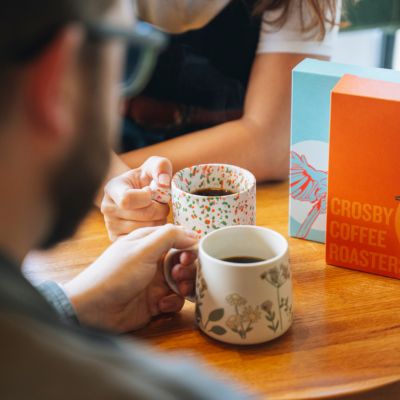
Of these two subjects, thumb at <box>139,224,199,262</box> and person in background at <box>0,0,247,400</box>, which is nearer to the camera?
person in background at <box>0,0,247,400</box>

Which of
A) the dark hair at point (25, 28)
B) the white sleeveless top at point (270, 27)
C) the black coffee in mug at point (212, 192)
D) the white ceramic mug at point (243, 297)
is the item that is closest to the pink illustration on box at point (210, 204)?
the black coffee in mug at point (212, 192)

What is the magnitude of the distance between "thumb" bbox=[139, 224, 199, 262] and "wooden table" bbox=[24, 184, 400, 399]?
90 mm

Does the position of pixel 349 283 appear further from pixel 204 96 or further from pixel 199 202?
pixel 204 96

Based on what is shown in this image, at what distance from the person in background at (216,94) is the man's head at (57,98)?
633mm

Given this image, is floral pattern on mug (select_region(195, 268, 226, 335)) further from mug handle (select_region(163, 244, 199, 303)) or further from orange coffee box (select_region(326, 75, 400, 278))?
orange coffee box (select_region(326, 75, 400, 278))

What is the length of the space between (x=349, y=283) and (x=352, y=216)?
0.09m

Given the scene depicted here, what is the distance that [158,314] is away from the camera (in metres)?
1.07

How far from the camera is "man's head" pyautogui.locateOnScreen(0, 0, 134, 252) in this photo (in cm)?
51

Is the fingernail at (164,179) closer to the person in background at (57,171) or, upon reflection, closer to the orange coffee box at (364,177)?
the orange coffee box at (364,177)

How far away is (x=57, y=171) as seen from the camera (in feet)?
1.81

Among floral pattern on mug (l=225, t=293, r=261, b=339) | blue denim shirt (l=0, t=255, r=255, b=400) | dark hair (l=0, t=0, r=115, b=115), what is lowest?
floral pattern on mug (l=225, t=293, r=261, b=339)

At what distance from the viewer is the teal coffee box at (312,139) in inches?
45.1

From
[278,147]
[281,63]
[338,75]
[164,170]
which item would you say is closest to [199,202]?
[164,170]

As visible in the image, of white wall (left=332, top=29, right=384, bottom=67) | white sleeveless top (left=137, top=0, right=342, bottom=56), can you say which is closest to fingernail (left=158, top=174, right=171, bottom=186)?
white sleeveless top (left=137, top=0, right=342, bottom=56)
